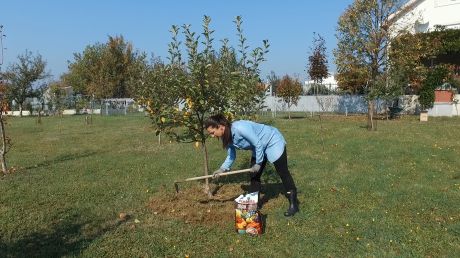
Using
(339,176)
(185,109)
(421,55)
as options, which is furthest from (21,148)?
(421,55)

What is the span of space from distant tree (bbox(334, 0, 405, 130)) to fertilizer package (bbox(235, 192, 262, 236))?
19177 mm

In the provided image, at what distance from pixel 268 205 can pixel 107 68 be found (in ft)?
138

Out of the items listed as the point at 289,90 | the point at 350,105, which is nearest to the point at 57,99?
the point at 289,90

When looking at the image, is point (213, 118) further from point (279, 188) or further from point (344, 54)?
point (344, 54)

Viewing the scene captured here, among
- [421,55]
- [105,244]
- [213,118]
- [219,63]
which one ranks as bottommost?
[105,244]

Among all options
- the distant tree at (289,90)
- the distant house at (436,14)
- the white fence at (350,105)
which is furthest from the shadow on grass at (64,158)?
the distant house at (436,14)

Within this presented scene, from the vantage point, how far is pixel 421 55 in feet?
→ 76.6

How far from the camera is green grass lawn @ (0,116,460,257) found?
5277 mm

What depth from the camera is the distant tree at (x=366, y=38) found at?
23359 mm

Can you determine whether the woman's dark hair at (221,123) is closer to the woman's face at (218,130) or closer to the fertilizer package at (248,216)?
the woman's face at (218,130)

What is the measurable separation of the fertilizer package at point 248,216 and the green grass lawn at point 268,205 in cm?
13

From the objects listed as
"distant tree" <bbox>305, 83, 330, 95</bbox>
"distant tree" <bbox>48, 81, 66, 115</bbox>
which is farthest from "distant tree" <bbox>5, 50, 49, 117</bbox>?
"distant tree" <bbox>305, 83, 330, 95</bbox>

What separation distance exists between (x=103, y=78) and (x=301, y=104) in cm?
2163

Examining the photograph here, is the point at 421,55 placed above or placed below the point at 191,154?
above
